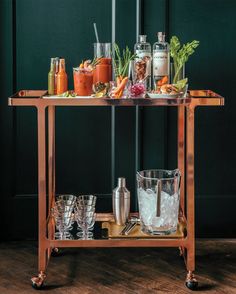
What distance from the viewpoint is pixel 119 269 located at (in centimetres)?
332

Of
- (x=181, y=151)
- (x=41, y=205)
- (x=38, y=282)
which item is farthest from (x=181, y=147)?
(x=38, y=282)

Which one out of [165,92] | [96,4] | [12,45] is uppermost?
[96,4]

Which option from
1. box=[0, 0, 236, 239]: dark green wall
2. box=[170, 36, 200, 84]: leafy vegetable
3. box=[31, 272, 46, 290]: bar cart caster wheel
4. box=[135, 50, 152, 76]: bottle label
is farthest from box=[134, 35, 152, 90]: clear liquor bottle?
box=[31, 272, 46, 290]: bar cart caster wheel

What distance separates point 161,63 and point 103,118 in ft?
2.27

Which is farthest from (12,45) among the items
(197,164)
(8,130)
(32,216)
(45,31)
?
(197,164)

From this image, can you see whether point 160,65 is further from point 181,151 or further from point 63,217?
point 63,217

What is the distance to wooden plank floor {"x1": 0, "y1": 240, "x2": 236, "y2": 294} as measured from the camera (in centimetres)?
307

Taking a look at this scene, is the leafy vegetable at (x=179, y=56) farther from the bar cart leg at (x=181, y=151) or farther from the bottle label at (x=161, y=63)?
the bar cart leg at (x=181, y=151)

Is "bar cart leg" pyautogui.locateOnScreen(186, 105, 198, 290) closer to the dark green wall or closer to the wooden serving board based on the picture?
the wooden serving board

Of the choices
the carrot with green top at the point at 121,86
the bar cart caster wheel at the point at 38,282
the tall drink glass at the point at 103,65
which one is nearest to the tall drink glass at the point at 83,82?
the tall drink glass at the point at 103,65

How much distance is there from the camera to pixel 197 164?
12.3 feet

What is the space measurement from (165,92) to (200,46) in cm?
77

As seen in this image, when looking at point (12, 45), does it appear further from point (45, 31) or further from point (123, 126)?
point (123, 126)

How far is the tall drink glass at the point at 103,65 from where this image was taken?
3145 mm
